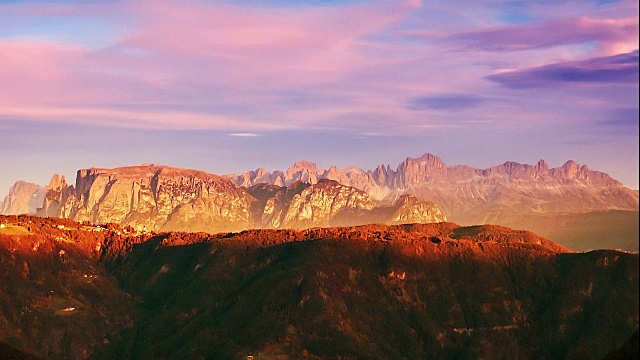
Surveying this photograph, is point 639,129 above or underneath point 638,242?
above

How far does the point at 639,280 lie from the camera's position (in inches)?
7869

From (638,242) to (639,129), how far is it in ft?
65.0

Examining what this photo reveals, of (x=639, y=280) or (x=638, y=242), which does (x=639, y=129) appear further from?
(x=639, y=280)

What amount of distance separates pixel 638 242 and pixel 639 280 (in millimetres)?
26260

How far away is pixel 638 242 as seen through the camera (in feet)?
578

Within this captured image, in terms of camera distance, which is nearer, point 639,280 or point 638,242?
point 638,242

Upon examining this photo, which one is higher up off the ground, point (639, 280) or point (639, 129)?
point (639, 129)

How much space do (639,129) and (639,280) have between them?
34793mm

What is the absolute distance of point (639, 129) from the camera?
18025 centimetres

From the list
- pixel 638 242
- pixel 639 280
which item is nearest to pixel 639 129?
pixel 638 242

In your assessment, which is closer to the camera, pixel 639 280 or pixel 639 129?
pixel 639 129
